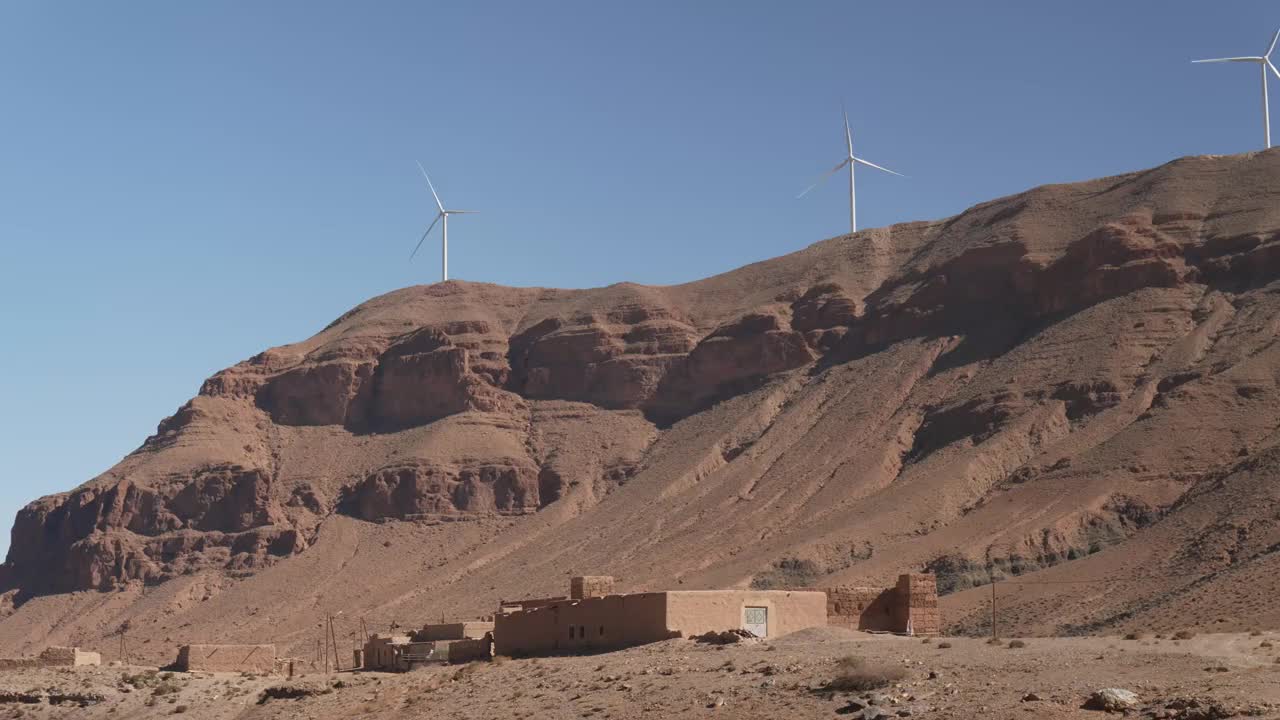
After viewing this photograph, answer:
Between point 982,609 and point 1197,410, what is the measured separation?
23431mm

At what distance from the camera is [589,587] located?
62188 mm

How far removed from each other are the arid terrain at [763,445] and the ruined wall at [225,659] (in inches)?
732

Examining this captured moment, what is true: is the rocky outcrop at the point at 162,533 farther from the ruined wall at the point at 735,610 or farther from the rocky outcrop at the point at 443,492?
the ruined wall at the point at 735,610

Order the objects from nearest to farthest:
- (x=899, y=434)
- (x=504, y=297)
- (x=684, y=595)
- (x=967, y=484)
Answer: (x=684, y=595), (x=967, y=484), (x=899, y=434), (x=504, y=297)

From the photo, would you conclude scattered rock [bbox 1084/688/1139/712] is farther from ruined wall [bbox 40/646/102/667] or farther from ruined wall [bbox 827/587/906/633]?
ruined wall [bbox 40/646/102/667]

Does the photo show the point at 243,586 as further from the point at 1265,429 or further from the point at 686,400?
the point at 1265,429

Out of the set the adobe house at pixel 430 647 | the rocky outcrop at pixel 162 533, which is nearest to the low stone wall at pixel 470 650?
the adobe house at pixel 430 647

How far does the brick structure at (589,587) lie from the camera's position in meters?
61.1

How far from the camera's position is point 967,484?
339ft

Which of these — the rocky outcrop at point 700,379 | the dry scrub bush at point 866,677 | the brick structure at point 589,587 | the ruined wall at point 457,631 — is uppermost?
the rocky outcrop at point 700,379

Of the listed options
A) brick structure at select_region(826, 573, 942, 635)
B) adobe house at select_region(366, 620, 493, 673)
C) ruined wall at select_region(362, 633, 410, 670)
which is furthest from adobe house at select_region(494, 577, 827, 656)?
ruined wall at select_region(362, 633, 410, 670)

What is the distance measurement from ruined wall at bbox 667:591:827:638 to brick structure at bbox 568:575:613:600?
26.9 ft

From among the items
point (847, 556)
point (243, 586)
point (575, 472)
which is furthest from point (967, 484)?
point (243, 586)

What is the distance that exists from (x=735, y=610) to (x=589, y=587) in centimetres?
1095
